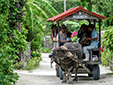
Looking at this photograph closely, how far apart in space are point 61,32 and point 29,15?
7148 mm

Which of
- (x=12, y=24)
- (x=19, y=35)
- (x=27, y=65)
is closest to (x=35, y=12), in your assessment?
(x=19, y=35)

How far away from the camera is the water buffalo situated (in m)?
10.6

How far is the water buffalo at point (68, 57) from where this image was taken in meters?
10.6

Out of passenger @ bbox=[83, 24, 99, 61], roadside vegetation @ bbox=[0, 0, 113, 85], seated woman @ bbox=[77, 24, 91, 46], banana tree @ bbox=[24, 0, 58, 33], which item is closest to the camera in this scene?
roadside vegetation @ bbox=[0, 0, 113, 85]

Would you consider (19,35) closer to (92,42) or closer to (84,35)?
(84,35)

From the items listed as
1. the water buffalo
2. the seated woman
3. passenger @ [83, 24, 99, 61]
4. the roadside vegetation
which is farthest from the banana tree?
the water buffalo

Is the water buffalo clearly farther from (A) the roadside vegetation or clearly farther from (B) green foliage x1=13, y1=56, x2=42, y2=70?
(B) green foliage x1=13, y1=56, x2=42, y2=70

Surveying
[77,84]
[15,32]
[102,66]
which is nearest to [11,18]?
[15,32]

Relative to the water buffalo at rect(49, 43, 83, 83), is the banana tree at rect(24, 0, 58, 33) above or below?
above

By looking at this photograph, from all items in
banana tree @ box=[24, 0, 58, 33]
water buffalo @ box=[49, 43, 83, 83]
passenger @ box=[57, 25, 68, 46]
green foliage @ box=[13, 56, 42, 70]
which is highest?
banana tree @ box=[24, 0, 58, 33]

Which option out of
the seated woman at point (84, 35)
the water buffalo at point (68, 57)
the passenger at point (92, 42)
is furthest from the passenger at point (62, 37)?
the water buffalo at point (68, 57)

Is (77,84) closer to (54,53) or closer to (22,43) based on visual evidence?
(54,53)

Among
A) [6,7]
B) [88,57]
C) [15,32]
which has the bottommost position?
[88,57]

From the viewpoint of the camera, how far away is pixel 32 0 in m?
20.9
